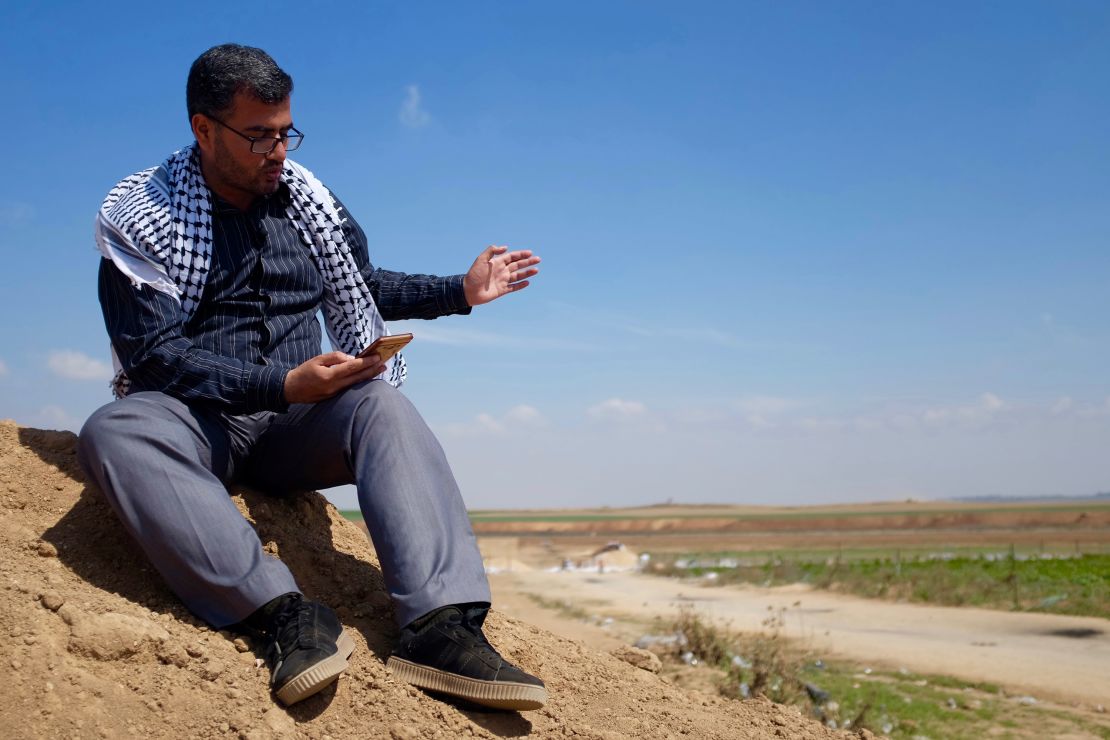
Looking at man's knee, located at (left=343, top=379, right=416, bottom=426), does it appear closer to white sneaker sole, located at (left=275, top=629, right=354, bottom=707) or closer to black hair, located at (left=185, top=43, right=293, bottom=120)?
white sneaker sole, located at (left=275, top=629, right=354, bottom=707)

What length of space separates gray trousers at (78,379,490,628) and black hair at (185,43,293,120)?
0.96 meters

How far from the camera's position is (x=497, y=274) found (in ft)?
11.5

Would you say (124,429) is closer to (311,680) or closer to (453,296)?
(311,680)

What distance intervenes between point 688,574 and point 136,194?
19.9 meters

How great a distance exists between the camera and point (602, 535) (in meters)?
47.0

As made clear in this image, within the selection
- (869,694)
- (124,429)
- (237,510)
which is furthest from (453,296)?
(869,694)

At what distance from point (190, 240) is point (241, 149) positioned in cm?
34

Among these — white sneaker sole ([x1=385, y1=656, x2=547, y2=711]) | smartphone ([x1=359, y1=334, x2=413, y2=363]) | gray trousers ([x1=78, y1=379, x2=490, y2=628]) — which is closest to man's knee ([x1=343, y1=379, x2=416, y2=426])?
gray trousers ([x1=78, y1=379, x2=490, y2=628])

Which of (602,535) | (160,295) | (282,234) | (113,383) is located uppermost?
(282,234)

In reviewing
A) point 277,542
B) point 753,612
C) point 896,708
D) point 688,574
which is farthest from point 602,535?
point 277,542

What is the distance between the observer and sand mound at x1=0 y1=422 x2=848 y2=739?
2.50m

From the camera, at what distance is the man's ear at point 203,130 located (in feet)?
10.3

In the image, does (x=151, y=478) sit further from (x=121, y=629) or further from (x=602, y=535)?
(x=602, y=535)

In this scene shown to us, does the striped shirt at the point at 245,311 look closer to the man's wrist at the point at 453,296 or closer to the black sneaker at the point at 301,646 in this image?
the man's wrist at the point at 453,296
